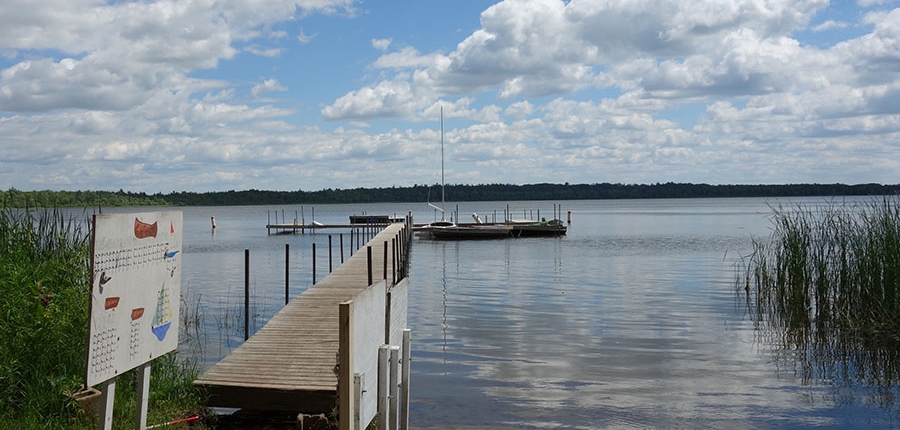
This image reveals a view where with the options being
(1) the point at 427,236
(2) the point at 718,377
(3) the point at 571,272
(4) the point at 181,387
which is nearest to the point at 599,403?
(2) the point at 718,377

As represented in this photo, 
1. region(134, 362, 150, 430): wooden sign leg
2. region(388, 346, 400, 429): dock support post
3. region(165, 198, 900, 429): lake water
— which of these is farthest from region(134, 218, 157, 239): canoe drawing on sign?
region(165, 198, 900, 429): lake water

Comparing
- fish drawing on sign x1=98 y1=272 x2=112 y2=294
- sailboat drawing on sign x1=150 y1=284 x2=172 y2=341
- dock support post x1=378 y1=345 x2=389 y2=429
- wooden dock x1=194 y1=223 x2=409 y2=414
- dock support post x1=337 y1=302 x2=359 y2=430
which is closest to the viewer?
fish drawing on sign x1=98 y1=272 x2=112 y2=294

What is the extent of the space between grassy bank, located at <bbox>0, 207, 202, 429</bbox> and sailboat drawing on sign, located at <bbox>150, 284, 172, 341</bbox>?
1.16 m

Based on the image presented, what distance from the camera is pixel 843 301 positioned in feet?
51.3

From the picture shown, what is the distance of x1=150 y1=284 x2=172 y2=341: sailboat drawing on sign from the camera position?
5480mm

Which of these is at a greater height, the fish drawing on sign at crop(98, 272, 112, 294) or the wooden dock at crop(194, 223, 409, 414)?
the fish drawing on sign at crop(98, 272, 112, 294)

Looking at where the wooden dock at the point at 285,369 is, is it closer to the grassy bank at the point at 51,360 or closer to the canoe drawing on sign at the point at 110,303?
the grassy bank at the point at 51,360

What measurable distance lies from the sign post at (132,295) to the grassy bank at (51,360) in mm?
1257

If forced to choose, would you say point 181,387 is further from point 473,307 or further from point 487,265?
point 487,265

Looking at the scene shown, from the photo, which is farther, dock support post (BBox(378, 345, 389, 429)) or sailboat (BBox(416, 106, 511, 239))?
sailboat (BBox(416, 106, 511, 239))

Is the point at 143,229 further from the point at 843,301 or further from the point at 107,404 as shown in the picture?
the point at 843,301

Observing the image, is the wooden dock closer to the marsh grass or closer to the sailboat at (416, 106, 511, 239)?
the marsh grass

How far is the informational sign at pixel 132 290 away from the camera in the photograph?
470cm

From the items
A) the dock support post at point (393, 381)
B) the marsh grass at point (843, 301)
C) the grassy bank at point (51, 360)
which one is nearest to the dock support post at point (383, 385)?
the dock support post at point (393, 381)
